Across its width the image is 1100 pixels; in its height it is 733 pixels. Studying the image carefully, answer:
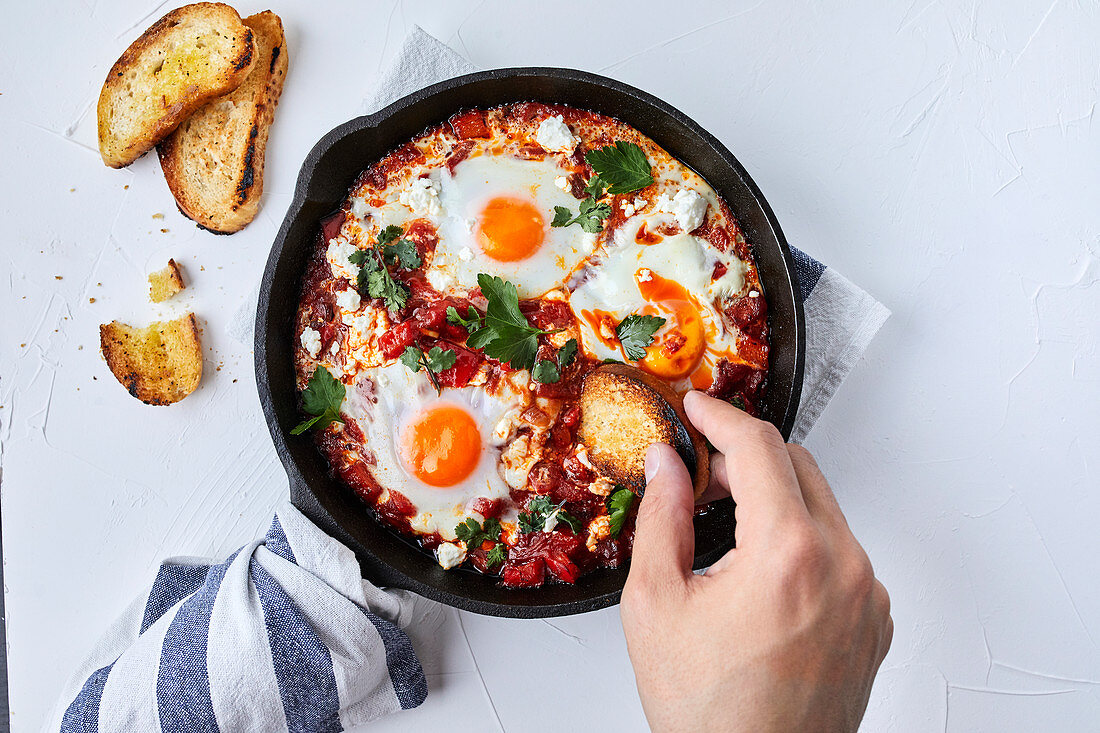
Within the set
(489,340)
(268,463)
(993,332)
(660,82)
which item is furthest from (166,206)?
(993,332)

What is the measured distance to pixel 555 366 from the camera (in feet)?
9.62

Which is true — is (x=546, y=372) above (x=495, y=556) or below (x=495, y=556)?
above

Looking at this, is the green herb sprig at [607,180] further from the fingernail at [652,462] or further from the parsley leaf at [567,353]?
the fingernail at [652,462]

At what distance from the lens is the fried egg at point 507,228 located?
3.02m

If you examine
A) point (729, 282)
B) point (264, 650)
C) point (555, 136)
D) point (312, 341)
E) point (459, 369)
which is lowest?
point (264, 650)

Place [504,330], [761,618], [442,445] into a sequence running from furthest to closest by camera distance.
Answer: [442,445]
[504,330]
[761,618]

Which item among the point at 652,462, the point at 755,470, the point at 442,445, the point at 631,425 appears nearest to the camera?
the point at 755,470

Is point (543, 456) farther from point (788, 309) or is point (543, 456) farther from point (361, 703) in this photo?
point (361, 703)

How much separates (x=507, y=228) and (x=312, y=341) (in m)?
0.88

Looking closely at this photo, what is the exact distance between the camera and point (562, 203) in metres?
3.07

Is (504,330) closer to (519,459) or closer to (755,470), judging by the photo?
(519,459)

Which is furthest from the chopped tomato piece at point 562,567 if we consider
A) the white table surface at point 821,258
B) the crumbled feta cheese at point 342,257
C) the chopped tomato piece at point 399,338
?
the crumbled feta cheese at point 342,257

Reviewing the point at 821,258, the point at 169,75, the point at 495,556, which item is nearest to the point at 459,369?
the point at 495,556

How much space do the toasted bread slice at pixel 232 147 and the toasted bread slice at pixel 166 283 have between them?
0.77ft
